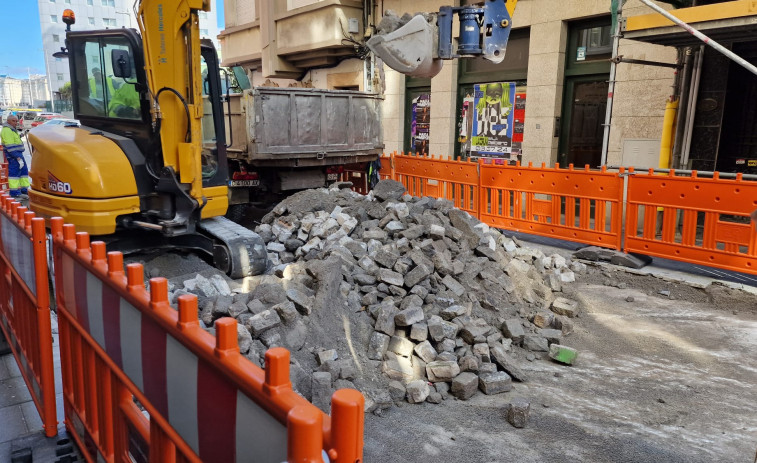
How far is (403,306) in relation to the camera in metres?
5.55

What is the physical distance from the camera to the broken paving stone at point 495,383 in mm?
4672

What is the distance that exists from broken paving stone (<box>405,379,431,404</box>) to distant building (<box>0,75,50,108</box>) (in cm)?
13202

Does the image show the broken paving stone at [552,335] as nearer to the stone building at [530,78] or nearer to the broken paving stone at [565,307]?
the broken paving stone at [565,307]

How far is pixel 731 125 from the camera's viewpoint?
9594 mm

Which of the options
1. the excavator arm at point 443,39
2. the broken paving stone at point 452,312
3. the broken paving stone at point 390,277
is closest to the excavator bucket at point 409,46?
the excavator arm at point 443,39

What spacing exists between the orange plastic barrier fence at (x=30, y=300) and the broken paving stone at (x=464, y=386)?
294 centimetres

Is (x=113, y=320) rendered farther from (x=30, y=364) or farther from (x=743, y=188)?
(x=743, y=188)

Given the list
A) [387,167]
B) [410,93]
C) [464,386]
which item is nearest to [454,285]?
[464,386]

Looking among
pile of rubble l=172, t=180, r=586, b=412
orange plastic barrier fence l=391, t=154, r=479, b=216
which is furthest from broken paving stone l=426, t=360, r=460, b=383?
orange plastic barrier fence l=391, t=154, r=479, b=216

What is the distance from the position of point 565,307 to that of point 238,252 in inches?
161

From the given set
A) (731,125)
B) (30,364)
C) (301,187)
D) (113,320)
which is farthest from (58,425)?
(731,125)

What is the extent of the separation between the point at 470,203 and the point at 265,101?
14.0 feet

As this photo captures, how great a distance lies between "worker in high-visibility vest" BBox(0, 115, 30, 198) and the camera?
41.7ft

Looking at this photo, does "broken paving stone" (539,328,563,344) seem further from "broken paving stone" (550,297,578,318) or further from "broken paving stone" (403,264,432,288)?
"broken paving stone" (403,264,432,288)
